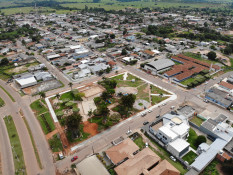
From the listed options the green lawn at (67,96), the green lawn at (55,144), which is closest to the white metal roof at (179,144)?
the green lawn at (55,144)

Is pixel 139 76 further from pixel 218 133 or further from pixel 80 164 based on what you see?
pixel 80 164

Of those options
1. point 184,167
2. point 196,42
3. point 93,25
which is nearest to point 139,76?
point 184,167

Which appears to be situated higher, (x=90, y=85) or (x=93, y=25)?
(x=93, y=25)

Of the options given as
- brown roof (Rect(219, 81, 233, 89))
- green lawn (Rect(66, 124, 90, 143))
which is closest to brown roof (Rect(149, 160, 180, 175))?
green lawn (Rect(66, 124, 90, 143))

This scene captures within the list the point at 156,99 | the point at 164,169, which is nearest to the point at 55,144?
the point at 164,169

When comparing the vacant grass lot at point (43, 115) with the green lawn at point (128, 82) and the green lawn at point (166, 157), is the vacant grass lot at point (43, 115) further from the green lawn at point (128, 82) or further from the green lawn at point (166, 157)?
the green lawn at point (128, 82)

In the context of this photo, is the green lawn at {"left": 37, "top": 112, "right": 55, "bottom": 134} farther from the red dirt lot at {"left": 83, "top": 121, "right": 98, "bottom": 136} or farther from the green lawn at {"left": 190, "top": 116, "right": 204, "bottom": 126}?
the green lawn at {"left": 190, "top": 116, "right": 204, "bottom": 126}
